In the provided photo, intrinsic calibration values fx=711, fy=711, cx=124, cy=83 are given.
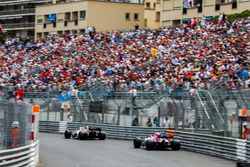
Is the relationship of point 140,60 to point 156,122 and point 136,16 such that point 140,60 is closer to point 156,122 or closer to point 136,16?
point 156,122

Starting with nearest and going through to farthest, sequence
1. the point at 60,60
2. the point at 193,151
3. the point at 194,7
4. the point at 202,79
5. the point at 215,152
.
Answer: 1. the point at 215,152
2. the point at 193,151
3. the point at 202,79
4. the point at 60,60
5. the point at 194,7

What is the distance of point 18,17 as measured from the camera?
3425 inches

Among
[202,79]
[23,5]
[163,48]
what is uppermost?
[23,5]

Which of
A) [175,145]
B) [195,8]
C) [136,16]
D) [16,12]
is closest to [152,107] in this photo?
[175,145]

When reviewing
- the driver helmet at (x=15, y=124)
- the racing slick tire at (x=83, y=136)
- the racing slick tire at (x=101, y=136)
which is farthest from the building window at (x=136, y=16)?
the driver helmet at (x=15, y=124)

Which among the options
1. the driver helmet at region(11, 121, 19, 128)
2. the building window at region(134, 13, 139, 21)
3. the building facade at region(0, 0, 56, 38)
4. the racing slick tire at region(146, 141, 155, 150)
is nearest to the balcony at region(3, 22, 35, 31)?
the building facade at region(0, 0, 56, 38)

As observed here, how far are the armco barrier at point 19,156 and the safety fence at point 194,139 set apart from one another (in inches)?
287

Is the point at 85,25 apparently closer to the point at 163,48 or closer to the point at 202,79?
the point at 163,48

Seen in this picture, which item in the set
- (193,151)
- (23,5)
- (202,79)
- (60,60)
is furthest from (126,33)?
(23,5)

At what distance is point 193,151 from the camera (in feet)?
90.5

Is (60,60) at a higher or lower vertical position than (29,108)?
higher

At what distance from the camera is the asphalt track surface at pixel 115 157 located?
20922 mm

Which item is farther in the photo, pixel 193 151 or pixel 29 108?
pixel 193 151

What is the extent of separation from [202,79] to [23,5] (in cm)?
5732
